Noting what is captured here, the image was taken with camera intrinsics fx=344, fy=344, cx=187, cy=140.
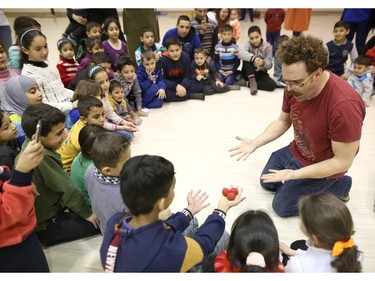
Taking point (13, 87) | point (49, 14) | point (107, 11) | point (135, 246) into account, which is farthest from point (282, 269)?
point (49, 14)

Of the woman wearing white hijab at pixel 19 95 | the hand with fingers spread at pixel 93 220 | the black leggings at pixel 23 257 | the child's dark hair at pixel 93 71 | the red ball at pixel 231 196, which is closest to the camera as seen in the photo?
the black leggings at pixel 23 257

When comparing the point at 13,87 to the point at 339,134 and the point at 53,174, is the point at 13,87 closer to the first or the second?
the point at 53,174

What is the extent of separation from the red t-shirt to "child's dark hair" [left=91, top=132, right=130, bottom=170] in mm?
1050

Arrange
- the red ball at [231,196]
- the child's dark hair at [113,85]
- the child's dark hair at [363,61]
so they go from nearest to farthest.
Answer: the red ball at [231,196]
the child's dark hair at [113,85]
the child's dark hair at [363,61]

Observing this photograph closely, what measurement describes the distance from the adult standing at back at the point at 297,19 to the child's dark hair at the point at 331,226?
3.86 m

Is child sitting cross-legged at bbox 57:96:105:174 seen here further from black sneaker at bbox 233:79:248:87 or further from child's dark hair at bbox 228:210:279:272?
black sneaker at bbox 233:79:248:87

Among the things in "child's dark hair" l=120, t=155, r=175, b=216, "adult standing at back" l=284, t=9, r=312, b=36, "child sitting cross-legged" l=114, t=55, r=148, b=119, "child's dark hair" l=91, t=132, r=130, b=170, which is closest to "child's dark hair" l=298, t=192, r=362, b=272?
"child's dark hair" l=120, t=155, r=175, b=216

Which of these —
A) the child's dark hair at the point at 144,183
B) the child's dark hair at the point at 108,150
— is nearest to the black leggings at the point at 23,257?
the child's dark hair at the point at 108,150

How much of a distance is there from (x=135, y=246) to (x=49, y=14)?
747cm

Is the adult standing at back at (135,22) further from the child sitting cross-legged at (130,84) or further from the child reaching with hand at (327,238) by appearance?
the child reaching with hand at (327,238)

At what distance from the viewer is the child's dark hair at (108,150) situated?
5.20ft

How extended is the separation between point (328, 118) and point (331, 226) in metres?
0.73

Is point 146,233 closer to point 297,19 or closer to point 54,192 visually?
point 54,192

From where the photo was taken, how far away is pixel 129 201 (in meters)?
1.21
